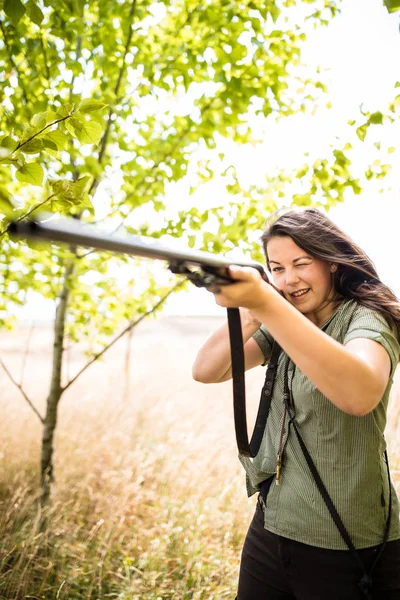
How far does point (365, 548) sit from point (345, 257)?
2.88 ft

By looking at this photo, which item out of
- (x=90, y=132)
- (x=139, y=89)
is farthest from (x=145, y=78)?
(x=90, y=132)

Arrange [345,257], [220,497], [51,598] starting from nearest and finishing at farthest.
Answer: [345,257], [51,598], [220,497]

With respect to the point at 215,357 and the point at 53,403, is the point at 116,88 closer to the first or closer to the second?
the point at 215,357

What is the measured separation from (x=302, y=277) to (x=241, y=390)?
477mm

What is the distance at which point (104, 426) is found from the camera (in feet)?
17.0

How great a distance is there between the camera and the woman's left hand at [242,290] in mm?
937

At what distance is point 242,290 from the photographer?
0.94 m

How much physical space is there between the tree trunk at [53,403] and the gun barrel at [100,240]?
8.88 ft

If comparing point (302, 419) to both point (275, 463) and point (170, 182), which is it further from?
point (170, 182)

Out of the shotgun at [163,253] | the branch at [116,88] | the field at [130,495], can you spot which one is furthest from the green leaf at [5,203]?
the field at [130,495]

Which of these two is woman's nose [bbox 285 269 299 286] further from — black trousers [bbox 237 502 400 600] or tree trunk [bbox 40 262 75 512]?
tree trunk [bbox 40 262 75 512]

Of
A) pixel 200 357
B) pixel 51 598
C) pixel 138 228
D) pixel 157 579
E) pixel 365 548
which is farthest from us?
pixel 138 228

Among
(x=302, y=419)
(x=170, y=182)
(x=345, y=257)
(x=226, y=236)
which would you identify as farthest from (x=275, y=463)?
(x=170, y=182)

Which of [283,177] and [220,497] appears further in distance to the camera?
[220,497]
